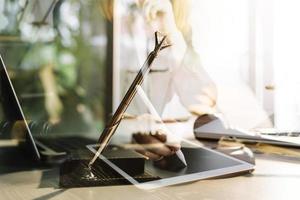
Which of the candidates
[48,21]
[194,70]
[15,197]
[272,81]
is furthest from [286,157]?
[48,21]

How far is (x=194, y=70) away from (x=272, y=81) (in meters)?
0.18

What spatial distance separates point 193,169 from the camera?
58 cm

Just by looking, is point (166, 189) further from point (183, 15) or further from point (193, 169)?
point (183, 15)

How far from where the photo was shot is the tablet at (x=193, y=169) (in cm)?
53

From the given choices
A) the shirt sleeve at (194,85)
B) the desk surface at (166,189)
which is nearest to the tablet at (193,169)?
the desk surface at (166,189)

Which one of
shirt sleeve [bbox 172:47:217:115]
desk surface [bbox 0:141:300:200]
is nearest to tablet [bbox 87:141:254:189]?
desk surface [bbox 0:141:300:200]

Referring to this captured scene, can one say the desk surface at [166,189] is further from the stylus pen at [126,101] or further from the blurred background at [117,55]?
the blurred background at [117,55]

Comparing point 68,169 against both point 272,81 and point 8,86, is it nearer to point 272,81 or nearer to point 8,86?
point 8,86

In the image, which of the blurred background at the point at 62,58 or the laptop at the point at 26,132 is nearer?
the laptop at the point at 26,132

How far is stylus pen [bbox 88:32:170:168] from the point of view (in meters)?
0.59

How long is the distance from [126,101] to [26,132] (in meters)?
0.24

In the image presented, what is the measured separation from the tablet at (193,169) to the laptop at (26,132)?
0.27 feet

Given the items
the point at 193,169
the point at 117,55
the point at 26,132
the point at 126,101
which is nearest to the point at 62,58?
the point at 117,55

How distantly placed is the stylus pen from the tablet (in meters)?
0.02
